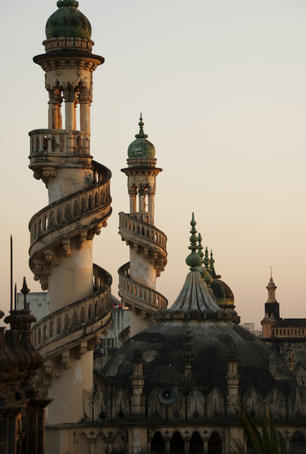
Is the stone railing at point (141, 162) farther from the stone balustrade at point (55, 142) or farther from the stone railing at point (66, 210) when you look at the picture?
the stone railing at point (66, 210)

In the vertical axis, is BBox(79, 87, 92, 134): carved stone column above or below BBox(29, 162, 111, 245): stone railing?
above

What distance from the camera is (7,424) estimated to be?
99.5ft

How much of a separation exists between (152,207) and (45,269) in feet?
56.0

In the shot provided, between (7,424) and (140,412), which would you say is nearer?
(7,424)

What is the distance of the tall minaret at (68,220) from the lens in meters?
52.2

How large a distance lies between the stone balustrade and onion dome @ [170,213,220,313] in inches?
315

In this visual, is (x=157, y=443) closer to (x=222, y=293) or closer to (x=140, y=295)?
(x=140, y=295)

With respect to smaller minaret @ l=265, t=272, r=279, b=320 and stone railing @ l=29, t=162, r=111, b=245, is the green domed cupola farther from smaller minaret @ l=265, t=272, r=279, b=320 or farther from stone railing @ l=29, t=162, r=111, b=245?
smaller minaret @ l=265, t=272, r=279, b=320

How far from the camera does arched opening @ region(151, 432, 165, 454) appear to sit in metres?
53.5

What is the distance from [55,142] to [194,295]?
29.4ft

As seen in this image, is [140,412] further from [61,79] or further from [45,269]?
[61,79]

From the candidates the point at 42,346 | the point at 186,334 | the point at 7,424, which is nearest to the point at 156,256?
the point at 186,334

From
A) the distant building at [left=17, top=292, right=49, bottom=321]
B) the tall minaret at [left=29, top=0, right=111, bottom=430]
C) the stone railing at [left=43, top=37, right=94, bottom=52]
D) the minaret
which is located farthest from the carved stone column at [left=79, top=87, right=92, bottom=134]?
the minaret

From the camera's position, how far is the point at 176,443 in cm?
5375
